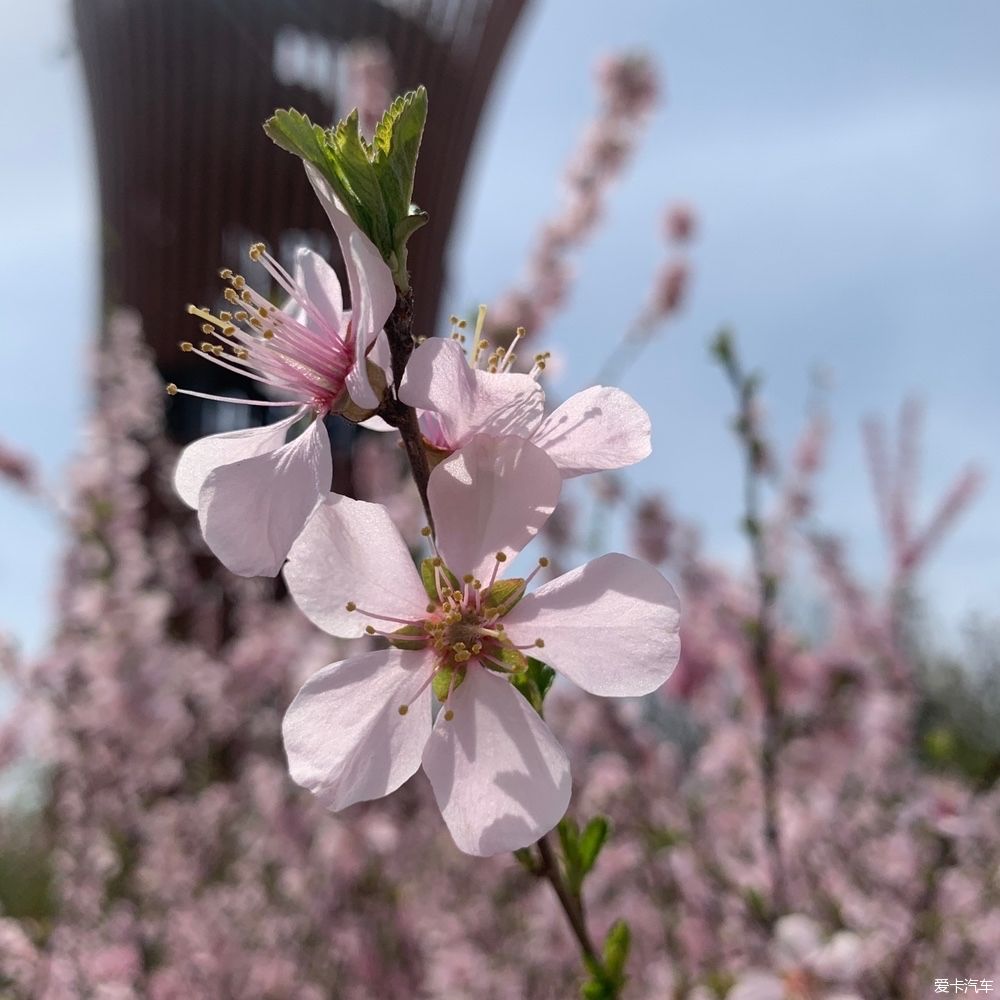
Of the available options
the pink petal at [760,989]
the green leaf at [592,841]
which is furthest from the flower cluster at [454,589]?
the pink petal at [760,989]

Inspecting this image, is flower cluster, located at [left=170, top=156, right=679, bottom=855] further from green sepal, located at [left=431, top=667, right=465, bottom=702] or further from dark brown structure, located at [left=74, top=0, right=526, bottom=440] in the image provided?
dark brown structure, located at [left=74, top=0, right=526, bottom=440]

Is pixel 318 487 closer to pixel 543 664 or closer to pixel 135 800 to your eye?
pixel 543 664

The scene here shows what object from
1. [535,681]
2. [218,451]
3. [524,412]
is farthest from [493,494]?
[218,451]

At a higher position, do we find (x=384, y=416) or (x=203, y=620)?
(x=384, y=416)

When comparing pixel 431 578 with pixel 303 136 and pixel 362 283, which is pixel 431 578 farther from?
pixel 303 136

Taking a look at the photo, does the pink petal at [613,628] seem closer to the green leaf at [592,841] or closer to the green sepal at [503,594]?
the green sepal at [503,594]

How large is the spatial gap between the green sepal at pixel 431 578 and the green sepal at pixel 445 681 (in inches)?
2.5

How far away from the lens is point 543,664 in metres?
0.72

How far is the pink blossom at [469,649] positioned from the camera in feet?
2.00

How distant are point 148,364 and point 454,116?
5558 millimetres

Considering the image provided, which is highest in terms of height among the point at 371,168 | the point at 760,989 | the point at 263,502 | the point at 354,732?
the point at 371,168

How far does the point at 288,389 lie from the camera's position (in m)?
0.77

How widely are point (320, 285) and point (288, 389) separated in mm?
105

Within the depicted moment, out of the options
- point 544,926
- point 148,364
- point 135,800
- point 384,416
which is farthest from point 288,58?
point 384,416
